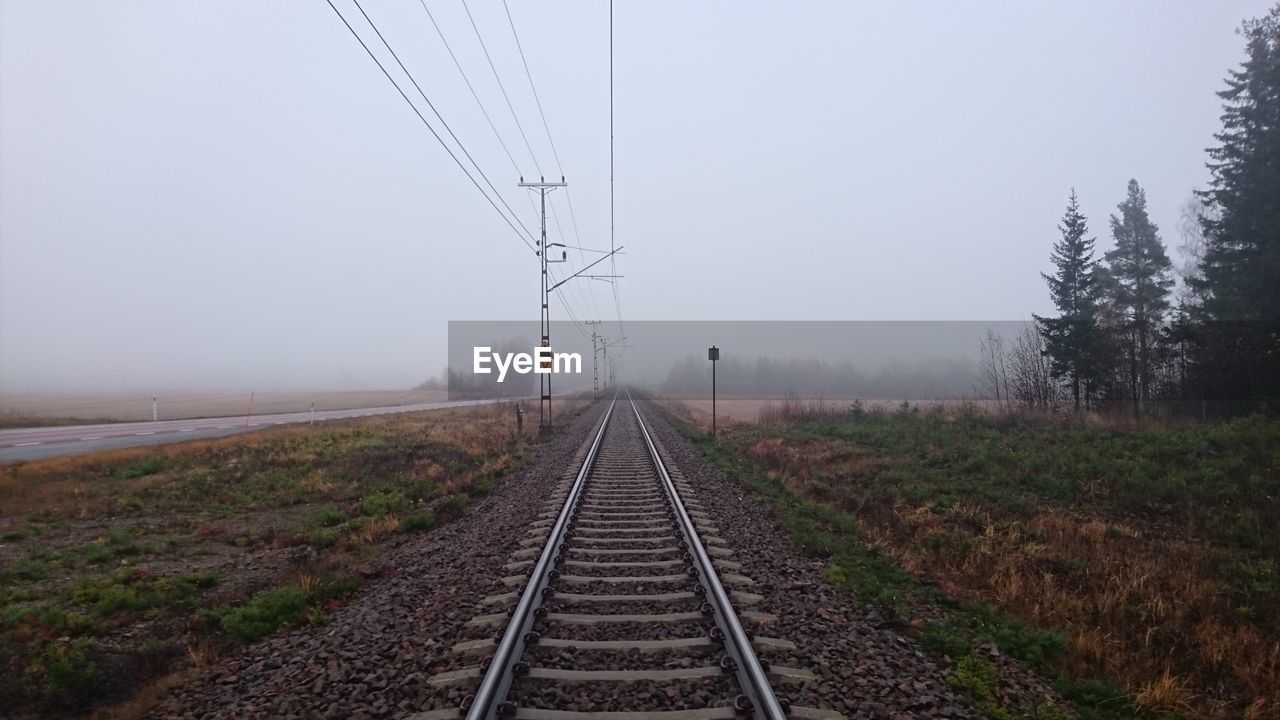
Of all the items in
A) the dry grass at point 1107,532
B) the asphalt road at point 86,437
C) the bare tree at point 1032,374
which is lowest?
the dry grass at point 1107,532

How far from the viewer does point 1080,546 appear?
847 cm

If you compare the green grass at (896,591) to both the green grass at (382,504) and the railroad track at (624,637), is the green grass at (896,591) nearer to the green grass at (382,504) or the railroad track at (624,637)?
the railroad track at (624,637)

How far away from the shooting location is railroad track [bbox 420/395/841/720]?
371 cm

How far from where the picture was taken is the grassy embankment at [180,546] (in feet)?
16.2

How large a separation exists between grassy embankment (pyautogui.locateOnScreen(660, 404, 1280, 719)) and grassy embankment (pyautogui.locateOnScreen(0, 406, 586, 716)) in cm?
586

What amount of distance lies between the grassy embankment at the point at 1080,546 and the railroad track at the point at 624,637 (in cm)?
147

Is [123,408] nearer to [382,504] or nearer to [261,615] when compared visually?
[382,504]

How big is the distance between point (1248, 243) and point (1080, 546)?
1927 centimetres

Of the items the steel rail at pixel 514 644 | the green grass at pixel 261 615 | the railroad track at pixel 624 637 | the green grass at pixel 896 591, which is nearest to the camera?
the steel rail at pixel 514 644

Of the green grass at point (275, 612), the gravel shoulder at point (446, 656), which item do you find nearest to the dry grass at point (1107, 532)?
the gravel shoulder at point (446, 656)

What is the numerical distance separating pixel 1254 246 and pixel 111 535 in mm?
30546

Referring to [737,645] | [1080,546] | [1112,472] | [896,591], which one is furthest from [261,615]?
[1112,472]

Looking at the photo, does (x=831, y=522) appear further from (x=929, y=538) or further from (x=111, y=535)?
(x=111, y=535)

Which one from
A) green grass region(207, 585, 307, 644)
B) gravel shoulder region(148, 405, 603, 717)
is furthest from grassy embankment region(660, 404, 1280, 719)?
green grass region(207, 585, 307, 644)
